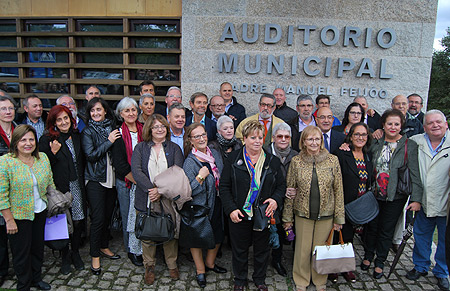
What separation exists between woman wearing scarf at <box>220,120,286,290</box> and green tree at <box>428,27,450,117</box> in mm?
20362

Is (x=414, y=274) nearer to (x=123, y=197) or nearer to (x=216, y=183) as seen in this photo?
(x=216, y=183)

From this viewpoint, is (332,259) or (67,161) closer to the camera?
(332,259)

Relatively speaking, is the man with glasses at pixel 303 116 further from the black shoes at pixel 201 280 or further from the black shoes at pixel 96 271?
the black shoes at pixel 96 271

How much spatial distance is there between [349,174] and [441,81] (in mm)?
21910

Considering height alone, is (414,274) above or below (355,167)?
below

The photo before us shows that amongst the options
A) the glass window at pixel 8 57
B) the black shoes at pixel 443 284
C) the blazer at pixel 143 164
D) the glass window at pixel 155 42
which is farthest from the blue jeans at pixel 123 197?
the glass window at pixel 8 57

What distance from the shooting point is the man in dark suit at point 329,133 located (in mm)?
4402

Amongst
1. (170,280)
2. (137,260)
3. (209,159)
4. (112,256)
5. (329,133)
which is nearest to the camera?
(209,159)

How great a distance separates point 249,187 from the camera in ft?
11.4

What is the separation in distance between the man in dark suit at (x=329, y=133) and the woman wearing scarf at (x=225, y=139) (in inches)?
51.3

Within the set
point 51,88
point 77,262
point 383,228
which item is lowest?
point 77,262

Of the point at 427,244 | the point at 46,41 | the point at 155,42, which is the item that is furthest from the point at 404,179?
the point at 46,41

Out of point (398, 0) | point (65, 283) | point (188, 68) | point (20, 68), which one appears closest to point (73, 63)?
point (20, 68)

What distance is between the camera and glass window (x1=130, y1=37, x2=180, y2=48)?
22.8ft
